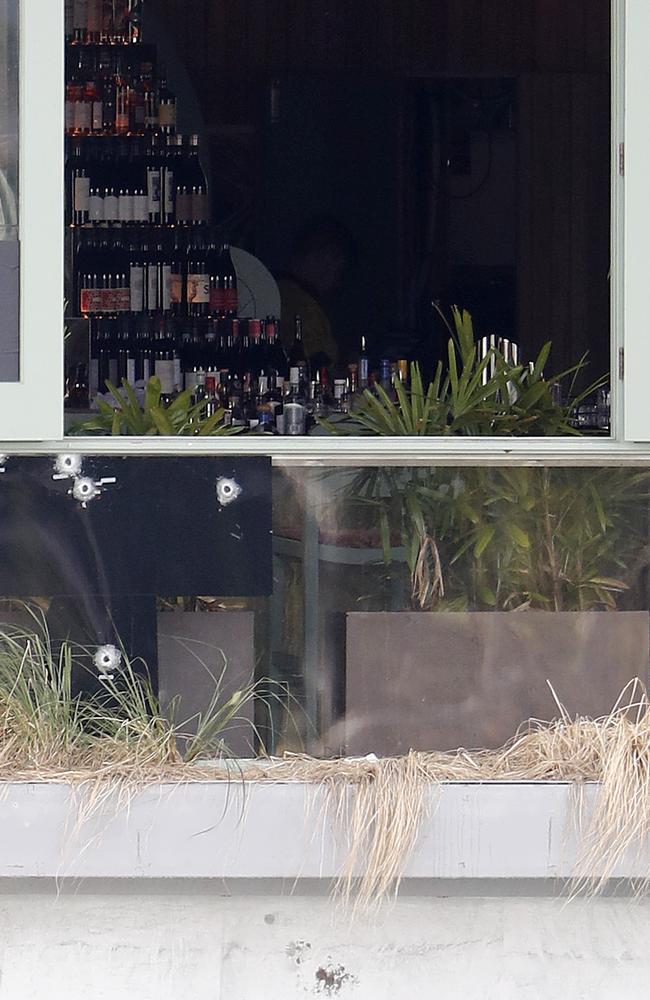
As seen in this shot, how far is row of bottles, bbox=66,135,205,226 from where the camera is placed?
A: 260 inches

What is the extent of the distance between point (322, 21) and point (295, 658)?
18.0 ft

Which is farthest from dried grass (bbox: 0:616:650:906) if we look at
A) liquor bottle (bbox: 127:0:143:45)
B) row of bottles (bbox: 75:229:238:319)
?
→ liquor bottle (bbox: 127:0:143:45)

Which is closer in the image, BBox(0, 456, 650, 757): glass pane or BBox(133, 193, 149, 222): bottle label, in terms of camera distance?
BBox(0, 456, 650, 757): glass pane

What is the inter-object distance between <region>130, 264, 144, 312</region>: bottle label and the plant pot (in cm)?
390

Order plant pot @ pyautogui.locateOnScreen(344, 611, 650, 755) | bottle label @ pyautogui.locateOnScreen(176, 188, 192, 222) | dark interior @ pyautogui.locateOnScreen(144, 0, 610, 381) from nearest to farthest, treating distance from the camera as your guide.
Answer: plant pot @ pyautogui.locateOnScreen(344, 611, 650, 755), bottle label @ pyautogui.locateOnScreen(176, 188, 192, 222), dark interior @ pyautogui.locateOnScreen(144, 0, 610, 381)

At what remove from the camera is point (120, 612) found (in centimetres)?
307

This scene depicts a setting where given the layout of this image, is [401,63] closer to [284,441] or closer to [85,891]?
[284,441]

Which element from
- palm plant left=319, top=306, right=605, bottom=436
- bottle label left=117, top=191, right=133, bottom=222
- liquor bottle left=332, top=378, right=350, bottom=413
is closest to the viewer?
palm plant left=319, top=306, right=605, bottom=436

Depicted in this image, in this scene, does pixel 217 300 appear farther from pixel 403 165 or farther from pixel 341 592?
pixel 341 592

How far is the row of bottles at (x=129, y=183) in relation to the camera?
661 centimetres

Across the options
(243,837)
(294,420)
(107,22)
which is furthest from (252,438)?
(107,22)

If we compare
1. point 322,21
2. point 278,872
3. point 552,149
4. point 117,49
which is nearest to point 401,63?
point 322,21

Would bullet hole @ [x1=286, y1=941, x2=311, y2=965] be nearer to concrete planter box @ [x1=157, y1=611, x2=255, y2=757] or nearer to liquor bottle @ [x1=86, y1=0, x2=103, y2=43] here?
concrete planter box @ [x1=157, y1=611, x2=255, y2=757]

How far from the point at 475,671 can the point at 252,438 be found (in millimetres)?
708
